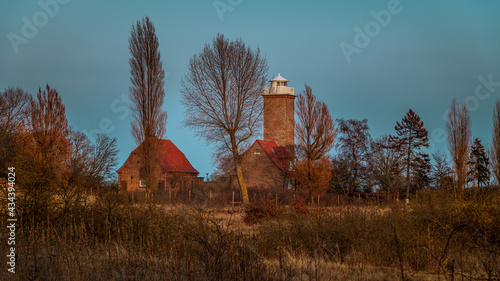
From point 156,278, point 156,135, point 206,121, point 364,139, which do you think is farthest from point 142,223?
point 364,139

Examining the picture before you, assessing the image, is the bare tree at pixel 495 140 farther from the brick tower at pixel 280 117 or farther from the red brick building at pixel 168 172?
the red brick building at pixel 168 172

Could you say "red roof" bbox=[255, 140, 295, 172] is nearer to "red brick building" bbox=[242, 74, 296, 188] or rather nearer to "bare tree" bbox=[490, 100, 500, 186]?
"red brick building" bbox=[242, 74, 296, 188]

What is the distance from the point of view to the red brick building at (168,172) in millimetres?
49253

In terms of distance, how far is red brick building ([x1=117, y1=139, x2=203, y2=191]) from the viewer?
162 ft

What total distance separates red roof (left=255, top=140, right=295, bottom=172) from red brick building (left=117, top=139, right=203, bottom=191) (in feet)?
27.5

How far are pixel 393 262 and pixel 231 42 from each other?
2461cm

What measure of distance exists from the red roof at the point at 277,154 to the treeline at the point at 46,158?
18.0 metres

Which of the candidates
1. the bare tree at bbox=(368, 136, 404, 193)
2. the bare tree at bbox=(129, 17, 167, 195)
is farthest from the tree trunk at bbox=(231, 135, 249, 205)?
the bare tree at bbox=(368, 136, 404, 193)

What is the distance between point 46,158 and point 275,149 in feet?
118

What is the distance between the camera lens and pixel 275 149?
49750mm

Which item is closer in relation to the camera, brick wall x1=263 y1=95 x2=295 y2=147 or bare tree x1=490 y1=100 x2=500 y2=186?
bare tree x1=490 y1=100 x2=500 y2=186

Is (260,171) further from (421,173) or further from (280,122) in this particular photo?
(421,173)

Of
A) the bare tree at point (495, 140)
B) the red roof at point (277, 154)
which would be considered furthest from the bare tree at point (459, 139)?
the red roof at point (277, 154)

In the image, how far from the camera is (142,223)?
12.5 metres
